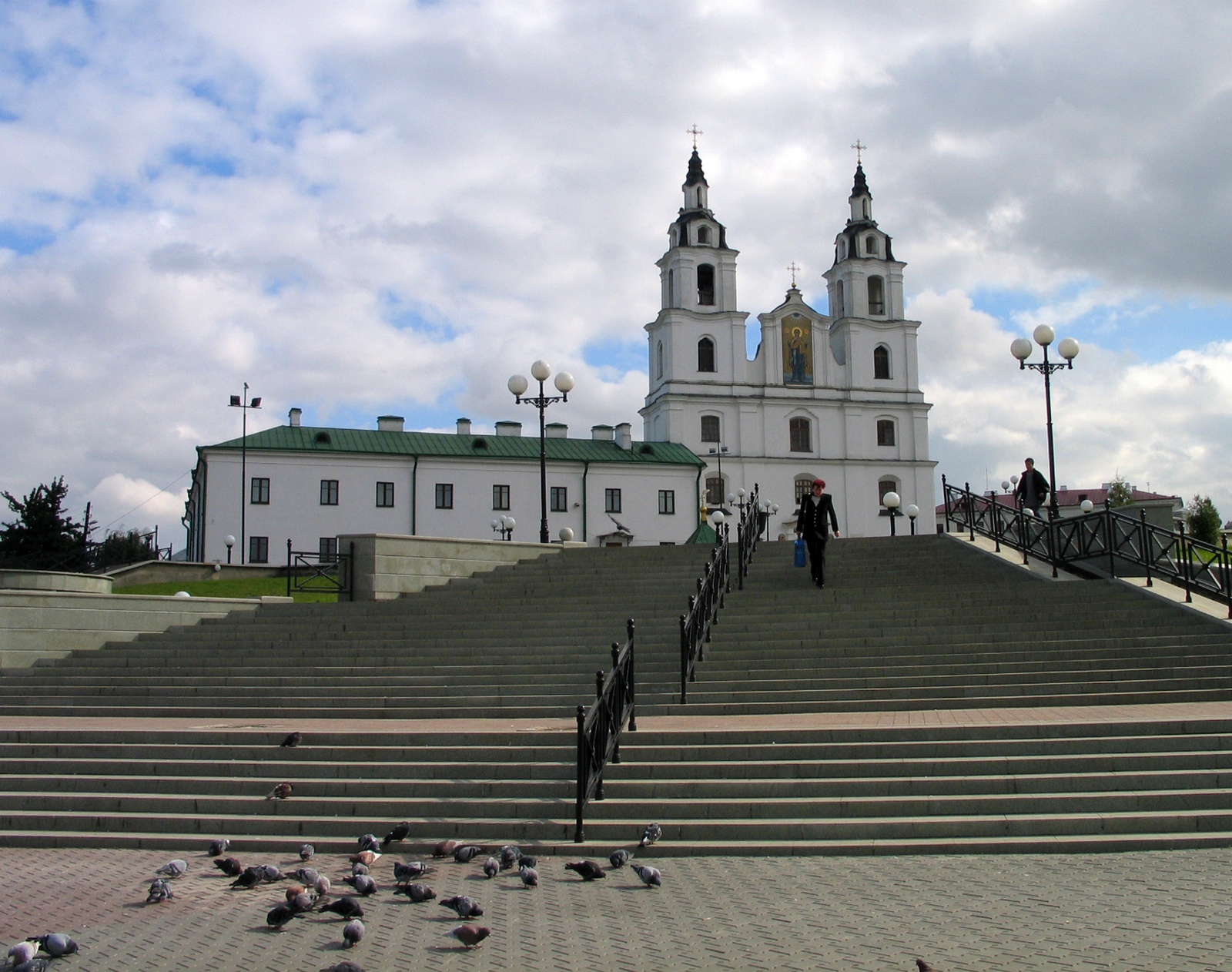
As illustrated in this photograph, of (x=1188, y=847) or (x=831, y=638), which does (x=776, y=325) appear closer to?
(x=831, y=638)

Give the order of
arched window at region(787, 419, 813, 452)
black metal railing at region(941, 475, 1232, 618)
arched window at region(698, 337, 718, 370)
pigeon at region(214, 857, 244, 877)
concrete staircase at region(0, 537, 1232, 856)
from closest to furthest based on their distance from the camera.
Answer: pigeon at region(214, 857, 244, 877)
concrete staircase at region(0, 537, 1232, 856)
black metal railing at region(941, 475, 1232, 618)
arched window at region(698, 337, 718, 370)
arched window at region(787, 419, 813, 452)

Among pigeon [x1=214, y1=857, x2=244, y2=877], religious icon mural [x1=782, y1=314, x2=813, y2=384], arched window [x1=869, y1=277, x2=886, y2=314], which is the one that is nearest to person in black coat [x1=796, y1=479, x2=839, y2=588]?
pigeon [x1=214, y1=857, x2=244, y2=877]

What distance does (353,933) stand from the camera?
6023 mm

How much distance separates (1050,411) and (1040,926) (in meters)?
16.7

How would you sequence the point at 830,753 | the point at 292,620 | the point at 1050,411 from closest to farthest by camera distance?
the point at 830,753
the point at 292,620
the point at 1050,411

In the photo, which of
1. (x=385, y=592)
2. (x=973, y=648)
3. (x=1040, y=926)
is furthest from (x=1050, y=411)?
(x=1040, y=926)

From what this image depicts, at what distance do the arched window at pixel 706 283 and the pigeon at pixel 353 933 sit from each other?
62.8 meters

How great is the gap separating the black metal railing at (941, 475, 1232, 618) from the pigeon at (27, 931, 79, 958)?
14.2 metres

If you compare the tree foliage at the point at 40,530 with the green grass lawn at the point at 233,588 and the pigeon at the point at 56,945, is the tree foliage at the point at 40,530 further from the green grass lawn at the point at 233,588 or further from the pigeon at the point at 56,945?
the pigeon at the point at 56,945

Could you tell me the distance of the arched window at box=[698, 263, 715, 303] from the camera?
67312 millimetres

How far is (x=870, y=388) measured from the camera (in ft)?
222

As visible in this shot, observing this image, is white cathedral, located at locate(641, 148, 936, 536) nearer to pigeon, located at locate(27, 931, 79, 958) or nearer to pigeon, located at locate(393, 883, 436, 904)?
pigeon, located at locate(393, 883, 436, 904)

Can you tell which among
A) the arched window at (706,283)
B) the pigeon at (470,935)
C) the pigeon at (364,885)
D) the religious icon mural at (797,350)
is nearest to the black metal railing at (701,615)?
the pigeon at (364,885)

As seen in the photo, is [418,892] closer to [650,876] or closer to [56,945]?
[650,876]
